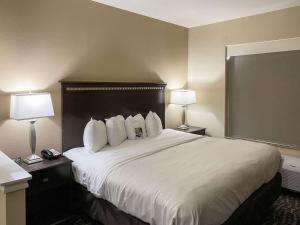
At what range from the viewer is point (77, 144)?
3.08m

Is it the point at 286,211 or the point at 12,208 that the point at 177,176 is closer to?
the point at 12,208

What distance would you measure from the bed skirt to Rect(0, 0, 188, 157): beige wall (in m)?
0.75

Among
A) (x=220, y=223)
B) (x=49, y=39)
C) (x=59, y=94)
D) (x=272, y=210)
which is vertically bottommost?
(x=272, y=210)

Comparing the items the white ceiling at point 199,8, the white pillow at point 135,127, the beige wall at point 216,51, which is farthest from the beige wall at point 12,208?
the beige wall at point 216,51

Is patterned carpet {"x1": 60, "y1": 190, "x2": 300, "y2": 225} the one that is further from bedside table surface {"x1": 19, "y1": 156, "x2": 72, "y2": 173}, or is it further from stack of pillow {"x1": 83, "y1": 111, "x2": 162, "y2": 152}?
stack of pillow {"x1": 83, "y1": 111, "x2": 162, "y2": 152}

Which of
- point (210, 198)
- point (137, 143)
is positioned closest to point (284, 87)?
point (137, 143)

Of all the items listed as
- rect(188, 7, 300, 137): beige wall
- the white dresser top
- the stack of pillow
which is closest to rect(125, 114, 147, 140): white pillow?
the stack of pillow

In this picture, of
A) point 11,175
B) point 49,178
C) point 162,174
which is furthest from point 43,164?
point 162,174

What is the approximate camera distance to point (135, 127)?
134 inches

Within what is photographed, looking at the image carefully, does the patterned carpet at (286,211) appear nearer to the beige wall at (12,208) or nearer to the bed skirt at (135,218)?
the bed skirt at (135,218)

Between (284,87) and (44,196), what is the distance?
11.5 feet

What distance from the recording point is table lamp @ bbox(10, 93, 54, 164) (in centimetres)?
238

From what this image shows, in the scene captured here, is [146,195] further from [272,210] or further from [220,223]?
[272,210]

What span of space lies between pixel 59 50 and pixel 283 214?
3209mm
